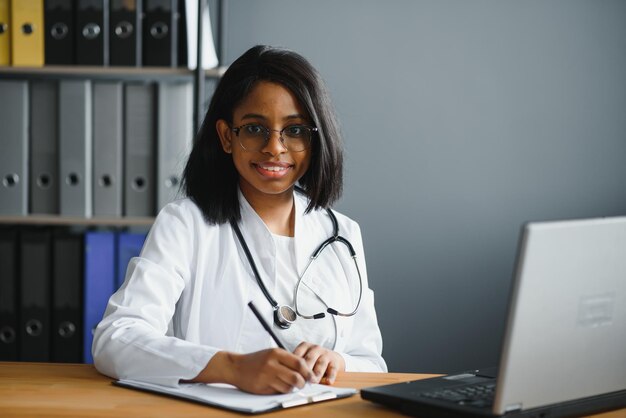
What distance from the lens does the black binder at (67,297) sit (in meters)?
2.55

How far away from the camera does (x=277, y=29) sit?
293 cm

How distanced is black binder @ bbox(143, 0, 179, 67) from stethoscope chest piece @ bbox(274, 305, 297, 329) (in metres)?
1.14

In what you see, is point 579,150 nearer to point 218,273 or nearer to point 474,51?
point 474,51

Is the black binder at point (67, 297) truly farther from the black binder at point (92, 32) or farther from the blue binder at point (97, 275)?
the black binder at point (92, 32)

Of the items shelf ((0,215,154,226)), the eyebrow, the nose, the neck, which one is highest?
the eyebrow

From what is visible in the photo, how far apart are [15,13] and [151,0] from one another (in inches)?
16.0

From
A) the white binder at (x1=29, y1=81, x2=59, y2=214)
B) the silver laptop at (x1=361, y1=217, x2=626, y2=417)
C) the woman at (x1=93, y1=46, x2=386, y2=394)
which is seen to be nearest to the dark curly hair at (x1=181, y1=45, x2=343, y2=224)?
the woman at (x1=93, y1=46, x2=386, y2=394)

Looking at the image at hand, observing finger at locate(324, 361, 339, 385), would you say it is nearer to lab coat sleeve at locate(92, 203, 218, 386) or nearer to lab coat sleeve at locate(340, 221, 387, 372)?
lab coat sleeve at locate(92, 203, 218, 386)

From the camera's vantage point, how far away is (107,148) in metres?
2.52

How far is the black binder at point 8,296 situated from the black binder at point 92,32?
1.92 feet

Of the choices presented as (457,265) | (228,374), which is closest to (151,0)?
(457,265)

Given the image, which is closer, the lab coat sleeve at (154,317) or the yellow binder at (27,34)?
the lab coat sleeve at (154,317)

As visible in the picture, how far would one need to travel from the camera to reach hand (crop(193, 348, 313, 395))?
46.7 inches

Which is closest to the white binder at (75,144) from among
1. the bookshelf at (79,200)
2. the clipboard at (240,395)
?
the bookshelf at (79,200)
